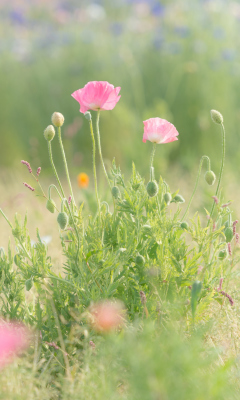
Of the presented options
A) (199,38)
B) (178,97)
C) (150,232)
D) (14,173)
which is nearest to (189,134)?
(178,97)

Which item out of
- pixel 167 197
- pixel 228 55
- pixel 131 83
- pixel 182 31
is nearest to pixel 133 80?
pixel 131 83

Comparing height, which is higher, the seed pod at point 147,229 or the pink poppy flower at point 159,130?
the pink poppy flower at point 159,130

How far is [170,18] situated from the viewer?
4.16 meters

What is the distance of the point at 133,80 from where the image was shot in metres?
3.92

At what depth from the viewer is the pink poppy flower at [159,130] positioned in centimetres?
126

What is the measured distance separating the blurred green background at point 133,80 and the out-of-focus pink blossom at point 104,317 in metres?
2.27

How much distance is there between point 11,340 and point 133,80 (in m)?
3.00

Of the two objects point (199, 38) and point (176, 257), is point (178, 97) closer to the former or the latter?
point (199, 38)

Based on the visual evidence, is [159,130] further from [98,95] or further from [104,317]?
[104,317]

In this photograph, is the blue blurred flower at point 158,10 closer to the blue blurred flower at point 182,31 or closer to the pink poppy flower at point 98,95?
the blue blurred flower at point 182,31

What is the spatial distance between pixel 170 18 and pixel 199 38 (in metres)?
0.40

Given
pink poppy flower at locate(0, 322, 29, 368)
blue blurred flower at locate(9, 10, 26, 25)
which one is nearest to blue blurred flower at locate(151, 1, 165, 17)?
blue blurred flower at locate(9, 10, 26, 25)

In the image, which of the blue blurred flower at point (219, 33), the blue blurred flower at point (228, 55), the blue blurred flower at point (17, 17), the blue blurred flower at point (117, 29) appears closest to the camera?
the blue blurred flower at point (228, 55)

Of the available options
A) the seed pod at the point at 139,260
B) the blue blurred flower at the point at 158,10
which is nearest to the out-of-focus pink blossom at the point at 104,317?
the seed pod at the point at 139,260
